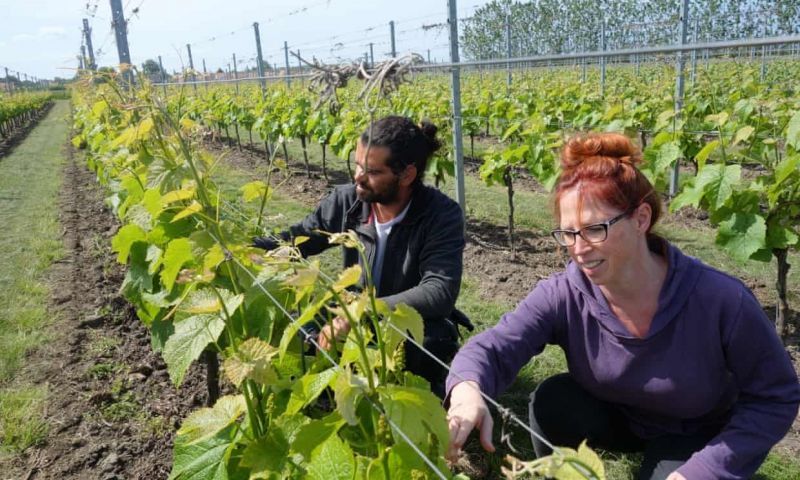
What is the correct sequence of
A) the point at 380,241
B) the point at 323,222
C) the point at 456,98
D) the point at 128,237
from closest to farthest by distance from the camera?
the point at 128,237, the point at 380,241, the point at 323,222, the point at 456,98

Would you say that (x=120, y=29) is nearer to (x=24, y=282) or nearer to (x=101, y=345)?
(x=24, y=282)

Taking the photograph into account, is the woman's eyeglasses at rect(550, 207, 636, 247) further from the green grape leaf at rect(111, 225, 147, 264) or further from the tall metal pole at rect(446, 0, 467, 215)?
the tall metal pole at rect(446, 0, 467, 215)

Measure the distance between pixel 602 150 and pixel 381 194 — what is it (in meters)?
1.13

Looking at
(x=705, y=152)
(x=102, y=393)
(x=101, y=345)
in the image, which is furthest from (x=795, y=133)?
(x=101, y=345)

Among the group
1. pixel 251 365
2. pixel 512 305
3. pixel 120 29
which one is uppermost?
pixel 120 29

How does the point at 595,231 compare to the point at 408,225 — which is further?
the point at 408,225

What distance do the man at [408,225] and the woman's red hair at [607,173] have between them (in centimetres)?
88

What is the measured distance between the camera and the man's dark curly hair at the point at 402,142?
2.64 metres

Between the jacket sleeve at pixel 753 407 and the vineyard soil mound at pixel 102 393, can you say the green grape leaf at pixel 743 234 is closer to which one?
the jacket sleeve at pixel 753 407

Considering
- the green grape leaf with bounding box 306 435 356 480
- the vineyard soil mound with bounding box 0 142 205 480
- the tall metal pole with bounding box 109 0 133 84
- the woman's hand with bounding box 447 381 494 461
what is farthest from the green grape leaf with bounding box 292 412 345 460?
the tall metal pole with bounding box 109 0 133 84

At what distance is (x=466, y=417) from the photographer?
1.49 m

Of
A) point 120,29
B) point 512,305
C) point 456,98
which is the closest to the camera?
point 512,305

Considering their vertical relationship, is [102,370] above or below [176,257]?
below

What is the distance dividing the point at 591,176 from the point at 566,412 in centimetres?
91
